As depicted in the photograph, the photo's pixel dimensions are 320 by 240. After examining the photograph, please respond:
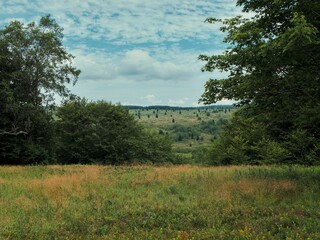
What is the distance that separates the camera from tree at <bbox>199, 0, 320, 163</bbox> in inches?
501

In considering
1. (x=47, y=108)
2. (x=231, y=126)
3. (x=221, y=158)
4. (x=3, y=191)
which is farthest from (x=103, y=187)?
(x=231, y=126)

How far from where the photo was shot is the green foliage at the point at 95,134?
5431 centimetres

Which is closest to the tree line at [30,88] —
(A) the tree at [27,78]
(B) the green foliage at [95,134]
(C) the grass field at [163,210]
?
(A) the tree at [27,78]

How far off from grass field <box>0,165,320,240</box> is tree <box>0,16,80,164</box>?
2322 centimetres

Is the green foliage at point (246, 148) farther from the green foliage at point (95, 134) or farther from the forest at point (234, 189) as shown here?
the forest at point (234, 189)

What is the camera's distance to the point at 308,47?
12.0m

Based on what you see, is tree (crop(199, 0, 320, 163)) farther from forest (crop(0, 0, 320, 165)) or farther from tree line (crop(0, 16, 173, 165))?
tree line (crop(0, 16, 173, 165))

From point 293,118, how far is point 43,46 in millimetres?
30048

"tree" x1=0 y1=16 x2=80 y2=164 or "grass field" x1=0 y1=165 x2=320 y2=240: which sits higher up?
"tree" x1=0 y1=16 x2=80 y2=164

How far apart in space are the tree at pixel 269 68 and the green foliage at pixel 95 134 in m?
38.6

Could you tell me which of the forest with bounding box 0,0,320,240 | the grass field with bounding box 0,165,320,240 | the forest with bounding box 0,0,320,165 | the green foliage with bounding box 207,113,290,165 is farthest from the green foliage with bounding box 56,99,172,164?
the grass field with bounding box 0,165,320,240

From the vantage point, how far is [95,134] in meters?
54.0

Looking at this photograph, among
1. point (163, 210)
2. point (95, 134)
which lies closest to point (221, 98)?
point (163, 210)

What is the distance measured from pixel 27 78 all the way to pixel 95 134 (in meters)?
19.1
